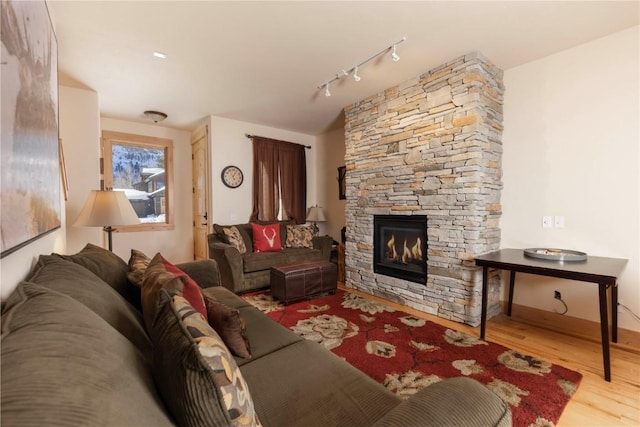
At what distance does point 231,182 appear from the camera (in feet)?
14.9

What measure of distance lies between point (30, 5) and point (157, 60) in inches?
71.8

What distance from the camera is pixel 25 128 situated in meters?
0.95

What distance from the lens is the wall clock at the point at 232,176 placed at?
176 inches

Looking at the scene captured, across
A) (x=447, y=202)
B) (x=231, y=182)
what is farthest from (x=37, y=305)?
(x=231, y=182)

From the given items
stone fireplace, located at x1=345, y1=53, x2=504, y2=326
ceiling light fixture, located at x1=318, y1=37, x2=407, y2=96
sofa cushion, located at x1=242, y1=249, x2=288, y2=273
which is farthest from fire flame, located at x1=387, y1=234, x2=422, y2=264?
ceiling light fixture, located at x1=318, y1=37, x2=407, y2=96

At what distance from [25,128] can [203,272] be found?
160 centimetres

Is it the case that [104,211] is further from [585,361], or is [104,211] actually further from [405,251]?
[585,361]

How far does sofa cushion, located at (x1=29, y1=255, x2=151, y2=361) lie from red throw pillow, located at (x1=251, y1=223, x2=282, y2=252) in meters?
2.92

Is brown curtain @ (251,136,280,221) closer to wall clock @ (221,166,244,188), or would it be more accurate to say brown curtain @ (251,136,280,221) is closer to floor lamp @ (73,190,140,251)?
wall clock @ (221,166,244,188)

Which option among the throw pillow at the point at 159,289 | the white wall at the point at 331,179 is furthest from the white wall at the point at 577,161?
the throw pillow at the point at 159,289

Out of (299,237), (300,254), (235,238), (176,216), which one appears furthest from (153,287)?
(176,216)

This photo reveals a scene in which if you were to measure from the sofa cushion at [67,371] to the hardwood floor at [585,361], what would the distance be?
2.02 m

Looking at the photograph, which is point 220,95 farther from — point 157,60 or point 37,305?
point 37,305

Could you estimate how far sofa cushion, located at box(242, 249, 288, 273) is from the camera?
3594 millimetres
